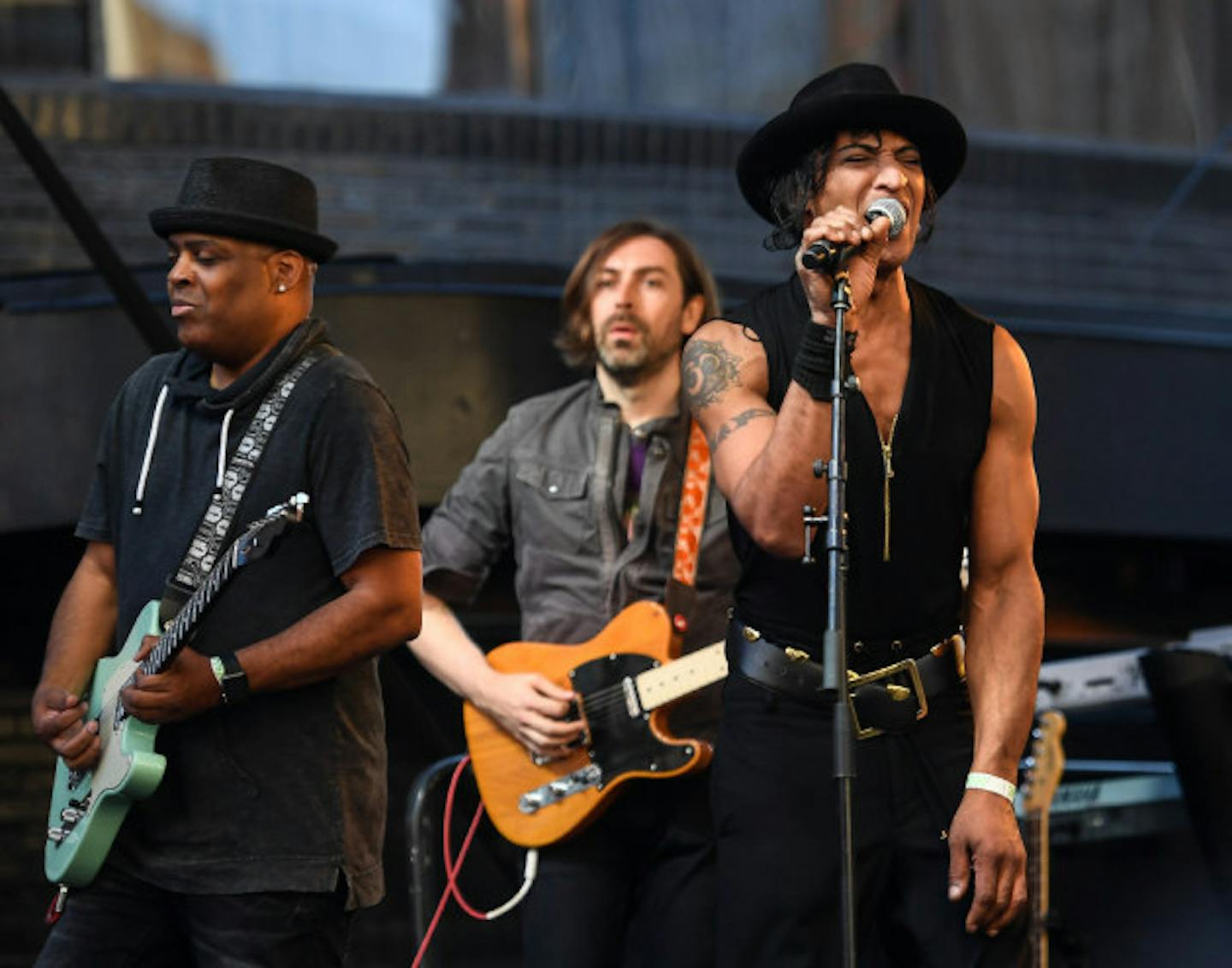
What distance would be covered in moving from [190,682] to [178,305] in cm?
80

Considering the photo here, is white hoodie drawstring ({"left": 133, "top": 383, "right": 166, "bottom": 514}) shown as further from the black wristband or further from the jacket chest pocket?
the jacket chest pocket

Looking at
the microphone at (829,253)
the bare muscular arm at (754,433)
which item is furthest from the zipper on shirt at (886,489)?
the microphone at (829,253)

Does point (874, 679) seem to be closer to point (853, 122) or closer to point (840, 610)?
point (840, 610)

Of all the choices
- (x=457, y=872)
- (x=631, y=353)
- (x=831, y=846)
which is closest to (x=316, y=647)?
(x=831, y=846)

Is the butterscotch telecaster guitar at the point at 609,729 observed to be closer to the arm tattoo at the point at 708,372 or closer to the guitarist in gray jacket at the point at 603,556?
the guitarist in gray jacket at the point at 603,556

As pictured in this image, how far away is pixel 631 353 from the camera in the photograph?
588cm

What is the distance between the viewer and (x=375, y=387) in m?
4.43

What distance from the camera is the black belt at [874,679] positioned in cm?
405

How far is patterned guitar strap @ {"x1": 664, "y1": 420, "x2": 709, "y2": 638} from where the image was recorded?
5590 mm

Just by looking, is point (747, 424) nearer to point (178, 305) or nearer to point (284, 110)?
point (178, 305)

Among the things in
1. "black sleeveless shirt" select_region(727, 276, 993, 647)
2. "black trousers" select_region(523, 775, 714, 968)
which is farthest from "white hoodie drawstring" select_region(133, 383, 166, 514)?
"black trousers" select_region(523, 775, 714, 968)

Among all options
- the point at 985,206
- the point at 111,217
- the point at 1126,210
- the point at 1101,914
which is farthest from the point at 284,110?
the point at 1101,914

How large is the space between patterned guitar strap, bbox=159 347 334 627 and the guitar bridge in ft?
5.14

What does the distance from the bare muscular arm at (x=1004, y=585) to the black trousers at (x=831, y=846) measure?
0.08 meters
